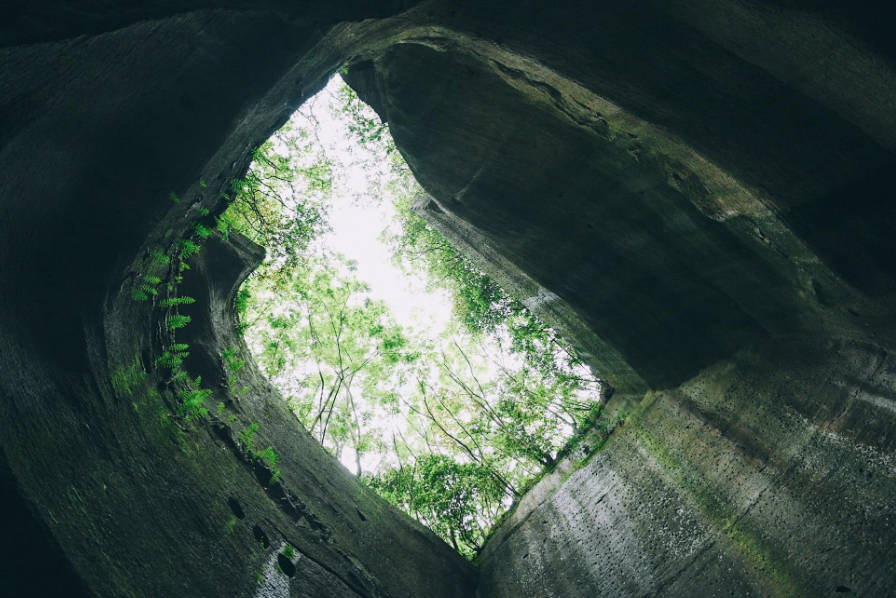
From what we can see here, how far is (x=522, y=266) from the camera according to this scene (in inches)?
267

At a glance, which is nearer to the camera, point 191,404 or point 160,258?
point 160,258

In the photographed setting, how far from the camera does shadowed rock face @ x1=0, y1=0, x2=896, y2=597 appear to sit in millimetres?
2387

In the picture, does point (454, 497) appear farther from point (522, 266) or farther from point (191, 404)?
point (191, 404)

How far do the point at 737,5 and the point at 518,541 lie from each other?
7523 millimetres

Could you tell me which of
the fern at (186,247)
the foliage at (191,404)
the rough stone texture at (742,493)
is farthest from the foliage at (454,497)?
the fern at (186,247)

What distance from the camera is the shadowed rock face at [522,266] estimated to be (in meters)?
2.39

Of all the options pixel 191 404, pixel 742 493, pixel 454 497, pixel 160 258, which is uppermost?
pixel 160 258

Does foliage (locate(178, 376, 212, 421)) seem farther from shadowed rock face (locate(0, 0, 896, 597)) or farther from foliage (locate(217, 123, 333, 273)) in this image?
foliage (locate(217, 123, 333, 273))

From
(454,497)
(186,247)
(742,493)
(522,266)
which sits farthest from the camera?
(454,497)

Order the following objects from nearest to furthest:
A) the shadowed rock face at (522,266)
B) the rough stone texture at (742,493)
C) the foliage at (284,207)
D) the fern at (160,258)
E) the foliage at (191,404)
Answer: the shadowed rock face at (522,266)
the rough stone texture at (742,493)
the fern at (160,258)
the foliage at (191,404)
the foliage at (284,207)

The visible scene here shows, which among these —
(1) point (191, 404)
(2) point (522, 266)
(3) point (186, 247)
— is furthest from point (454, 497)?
(3) point (186, 247)

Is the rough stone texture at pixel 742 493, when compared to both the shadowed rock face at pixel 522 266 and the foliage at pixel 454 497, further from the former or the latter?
the foliage at pixel 454 497

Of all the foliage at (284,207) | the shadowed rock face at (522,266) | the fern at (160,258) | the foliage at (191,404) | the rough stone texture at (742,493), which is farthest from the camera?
the foliage at (284,207)

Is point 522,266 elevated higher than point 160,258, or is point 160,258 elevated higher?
point 160,258
